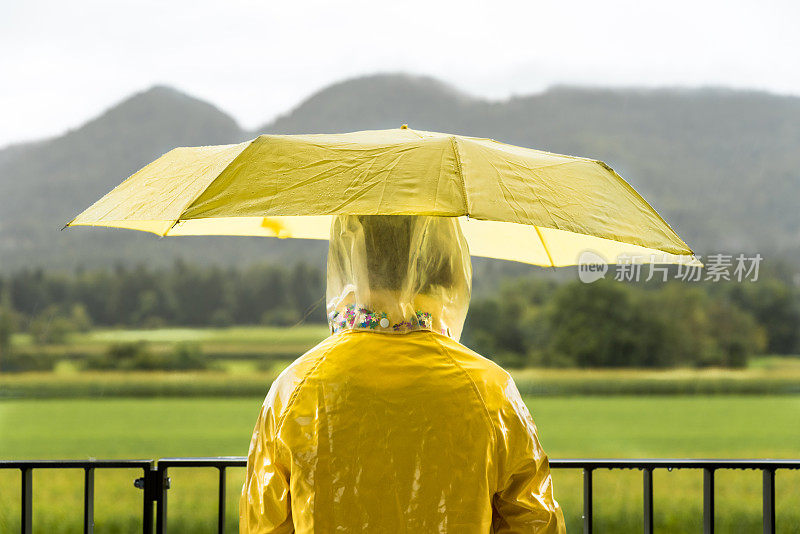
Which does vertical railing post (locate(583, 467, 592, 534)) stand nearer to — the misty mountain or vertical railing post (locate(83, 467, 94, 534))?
vertical railing post (locate(83, 467, 94, 534))

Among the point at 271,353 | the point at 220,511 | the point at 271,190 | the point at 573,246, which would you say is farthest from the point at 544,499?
the point at 271,353

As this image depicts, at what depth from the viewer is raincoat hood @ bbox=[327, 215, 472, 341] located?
1.18m

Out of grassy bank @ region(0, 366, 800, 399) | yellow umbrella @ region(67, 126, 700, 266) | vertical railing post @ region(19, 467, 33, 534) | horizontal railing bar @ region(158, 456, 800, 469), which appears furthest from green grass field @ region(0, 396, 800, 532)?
yellow umbrella @ region(67, 126, 700, 266)

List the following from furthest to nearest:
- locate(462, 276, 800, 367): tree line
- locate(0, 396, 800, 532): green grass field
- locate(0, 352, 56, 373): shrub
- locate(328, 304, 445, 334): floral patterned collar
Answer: locate(462, 276, 800, 367): tree line < locate(0, 352, 56, 373): shrub < locate(0, 396, 800, 532): green grass field < locate(328, 304, 445, 334): floral patterned collar

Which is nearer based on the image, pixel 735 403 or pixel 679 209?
pixel 679 209

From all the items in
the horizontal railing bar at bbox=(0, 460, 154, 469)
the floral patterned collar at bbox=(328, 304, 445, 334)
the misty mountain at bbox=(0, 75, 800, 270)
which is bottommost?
the horizontal railing bar at bbox=(0, 460, 154, 469)

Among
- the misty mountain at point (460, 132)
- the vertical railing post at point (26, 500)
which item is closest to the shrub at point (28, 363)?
the misty mountain at point (460, 132)

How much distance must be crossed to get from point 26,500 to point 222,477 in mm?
614

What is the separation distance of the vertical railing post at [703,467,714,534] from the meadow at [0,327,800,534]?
1591 inches

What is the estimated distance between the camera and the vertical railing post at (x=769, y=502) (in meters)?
2.10

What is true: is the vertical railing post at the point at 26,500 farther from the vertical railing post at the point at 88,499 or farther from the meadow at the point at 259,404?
the meadow at the point at 259,404

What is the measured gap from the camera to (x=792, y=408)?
187 feet

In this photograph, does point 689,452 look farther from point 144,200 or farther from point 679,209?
point 144,200

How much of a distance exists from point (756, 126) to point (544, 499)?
62266mm
